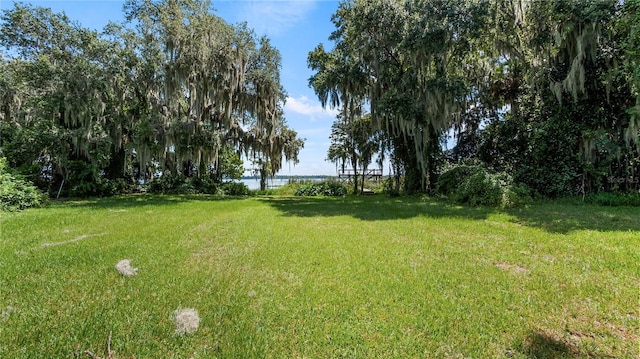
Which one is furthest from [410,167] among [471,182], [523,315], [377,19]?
[523,315]

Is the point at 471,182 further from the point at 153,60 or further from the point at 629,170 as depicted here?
the point at 153,60

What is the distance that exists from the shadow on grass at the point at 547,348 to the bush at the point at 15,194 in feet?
36.9

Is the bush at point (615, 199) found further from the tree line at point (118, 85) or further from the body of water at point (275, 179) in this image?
the body of water at point (275, 179)

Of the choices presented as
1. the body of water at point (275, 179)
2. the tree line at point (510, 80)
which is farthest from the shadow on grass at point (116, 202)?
the body of water at point (275, 179)

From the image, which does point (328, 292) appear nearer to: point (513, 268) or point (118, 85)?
point (513, 268)

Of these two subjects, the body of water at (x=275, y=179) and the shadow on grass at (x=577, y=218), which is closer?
the shadow on grass at (x=577, y=218)

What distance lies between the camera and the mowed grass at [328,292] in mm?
2174

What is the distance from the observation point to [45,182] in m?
13.5

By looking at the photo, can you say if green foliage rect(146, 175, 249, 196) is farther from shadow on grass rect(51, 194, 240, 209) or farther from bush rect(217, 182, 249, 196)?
shadow on grass rect(51, 194, 240, 209)

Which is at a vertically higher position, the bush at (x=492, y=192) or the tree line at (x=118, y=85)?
the tree line at (x=118, y=85)

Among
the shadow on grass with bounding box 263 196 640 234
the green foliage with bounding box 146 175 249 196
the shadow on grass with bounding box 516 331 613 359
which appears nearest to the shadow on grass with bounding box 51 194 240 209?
the green foliage with bounding box 146 175 249 196

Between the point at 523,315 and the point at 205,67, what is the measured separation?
42.2ft

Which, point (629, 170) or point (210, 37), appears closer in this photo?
point (629, 170)

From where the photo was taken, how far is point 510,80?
42.4 feet
